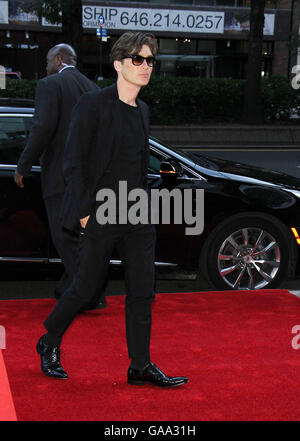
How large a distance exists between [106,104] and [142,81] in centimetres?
23

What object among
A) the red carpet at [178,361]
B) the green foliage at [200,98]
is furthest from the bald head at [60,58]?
the green foliage at [200,98]

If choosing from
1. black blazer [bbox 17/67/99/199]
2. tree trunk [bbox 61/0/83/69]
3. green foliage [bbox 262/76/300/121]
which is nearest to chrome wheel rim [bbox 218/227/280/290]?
black blazer [bbox 17/67/99/199]

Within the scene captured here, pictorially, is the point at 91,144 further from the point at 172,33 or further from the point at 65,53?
the point at 172,33

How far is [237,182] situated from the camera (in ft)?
18.8

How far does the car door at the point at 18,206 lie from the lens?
542cm

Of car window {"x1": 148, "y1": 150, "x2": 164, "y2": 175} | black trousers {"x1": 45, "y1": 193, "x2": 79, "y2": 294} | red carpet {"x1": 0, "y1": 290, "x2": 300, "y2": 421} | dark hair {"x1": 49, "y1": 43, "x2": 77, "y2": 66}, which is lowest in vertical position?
red carpet {"x1": 0, "y1": 290, "x2": 300, "y2": 421}

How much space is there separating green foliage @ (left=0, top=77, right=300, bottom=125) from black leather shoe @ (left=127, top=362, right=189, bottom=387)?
17.1 metres

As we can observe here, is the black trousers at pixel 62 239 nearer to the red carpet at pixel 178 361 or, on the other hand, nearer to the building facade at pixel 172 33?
the red carpet at pixel 178 361

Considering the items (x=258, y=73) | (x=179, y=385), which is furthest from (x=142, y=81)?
(x=258, y=73)

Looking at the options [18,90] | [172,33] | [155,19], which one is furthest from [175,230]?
[172,33]

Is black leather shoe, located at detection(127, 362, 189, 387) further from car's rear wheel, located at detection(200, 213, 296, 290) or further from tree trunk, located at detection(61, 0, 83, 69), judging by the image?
tree trunk, located at detection(61, 0, 83, 69)

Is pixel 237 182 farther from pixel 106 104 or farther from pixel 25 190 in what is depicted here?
pixel 106 104

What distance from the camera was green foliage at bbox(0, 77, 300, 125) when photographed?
20.6m
